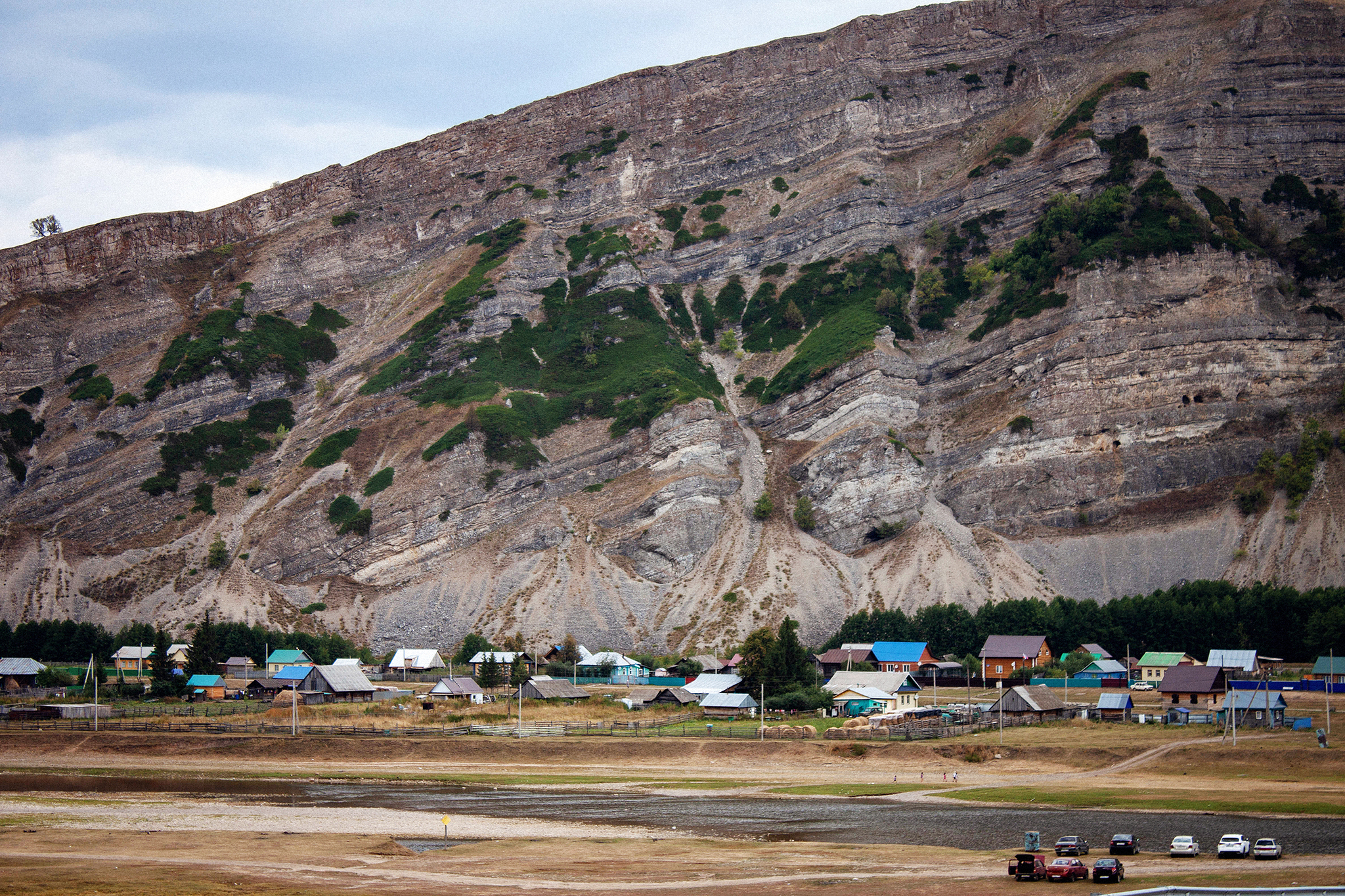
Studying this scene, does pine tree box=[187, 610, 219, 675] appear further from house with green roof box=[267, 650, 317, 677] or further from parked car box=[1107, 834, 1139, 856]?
parked car box=[1107, 834, 1139, 856]

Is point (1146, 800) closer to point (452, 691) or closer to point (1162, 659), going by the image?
point (1162, 659)

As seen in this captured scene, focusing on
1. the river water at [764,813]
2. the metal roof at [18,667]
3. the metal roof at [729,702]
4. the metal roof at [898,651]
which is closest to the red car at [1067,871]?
the river water at [764,813]

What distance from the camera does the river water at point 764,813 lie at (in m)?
45.7

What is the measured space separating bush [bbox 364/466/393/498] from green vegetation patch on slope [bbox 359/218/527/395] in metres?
19.5

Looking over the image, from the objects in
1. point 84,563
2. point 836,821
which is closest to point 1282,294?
point 836,821

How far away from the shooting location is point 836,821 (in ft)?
168

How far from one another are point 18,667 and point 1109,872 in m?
102

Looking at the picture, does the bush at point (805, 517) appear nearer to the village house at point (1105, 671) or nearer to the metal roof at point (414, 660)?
the village house at point (1105, 671)

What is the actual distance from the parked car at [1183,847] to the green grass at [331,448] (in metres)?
121

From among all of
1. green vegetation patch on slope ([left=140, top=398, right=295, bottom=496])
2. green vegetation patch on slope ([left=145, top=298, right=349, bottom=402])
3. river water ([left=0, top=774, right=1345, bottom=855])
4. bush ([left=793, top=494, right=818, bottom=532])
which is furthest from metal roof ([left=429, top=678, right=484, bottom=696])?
green vegetation patch on slope ([left=145, top=298, right=349, bottom=402])

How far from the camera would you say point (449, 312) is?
16538 cm

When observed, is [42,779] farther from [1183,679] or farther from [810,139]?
[810,139]

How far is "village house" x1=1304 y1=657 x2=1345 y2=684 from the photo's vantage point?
89.4m

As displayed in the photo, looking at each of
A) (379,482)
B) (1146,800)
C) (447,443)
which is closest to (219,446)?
(379,482)
